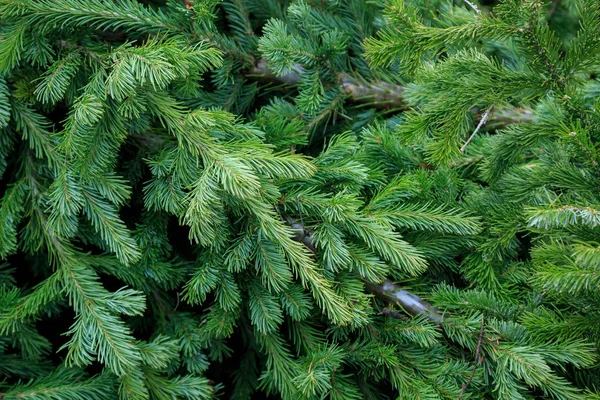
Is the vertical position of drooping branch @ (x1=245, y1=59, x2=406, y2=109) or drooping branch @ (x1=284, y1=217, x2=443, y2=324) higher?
drooping branch @ (x1=245, y1=59, x2=406, y2=109)

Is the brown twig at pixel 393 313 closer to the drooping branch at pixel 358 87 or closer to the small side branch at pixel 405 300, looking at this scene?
the small side branch at pixel 405 300

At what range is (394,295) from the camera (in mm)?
1406

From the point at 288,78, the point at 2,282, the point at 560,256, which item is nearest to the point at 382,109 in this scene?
the point at 288,78

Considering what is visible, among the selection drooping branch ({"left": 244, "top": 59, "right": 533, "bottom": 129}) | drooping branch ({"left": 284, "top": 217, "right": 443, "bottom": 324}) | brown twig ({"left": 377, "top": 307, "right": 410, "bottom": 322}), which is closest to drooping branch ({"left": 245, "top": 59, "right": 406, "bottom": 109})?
drooping branch ({"left": 244, "top": 59, "right": 533, "bottom": 129})

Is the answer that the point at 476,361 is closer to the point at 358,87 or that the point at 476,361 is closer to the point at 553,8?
the point at 358,87

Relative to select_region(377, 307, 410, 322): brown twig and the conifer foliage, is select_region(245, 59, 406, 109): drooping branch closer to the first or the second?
the conifer foliage

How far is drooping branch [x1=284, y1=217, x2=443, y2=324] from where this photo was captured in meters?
1.36

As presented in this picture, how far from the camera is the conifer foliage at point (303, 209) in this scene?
117cm

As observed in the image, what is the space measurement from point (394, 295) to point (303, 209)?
312mm

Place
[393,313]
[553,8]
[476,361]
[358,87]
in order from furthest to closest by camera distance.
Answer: [553,8] → [358,87] → [393,313] → [476,361]

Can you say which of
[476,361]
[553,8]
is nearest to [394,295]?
[476,361]

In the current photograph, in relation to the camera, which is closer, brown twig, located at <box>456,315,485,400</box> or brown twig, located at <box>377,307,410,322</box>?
brown twig, located at <box>456,315,485,400</box>

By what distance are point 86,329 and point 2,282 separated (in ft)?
1.20

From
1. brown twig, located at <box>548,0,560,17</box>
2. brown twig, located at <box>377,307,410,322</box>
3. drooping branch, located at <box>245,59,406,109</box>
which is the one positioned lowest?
brown twig, located at <box>377,307,410,322</box>
